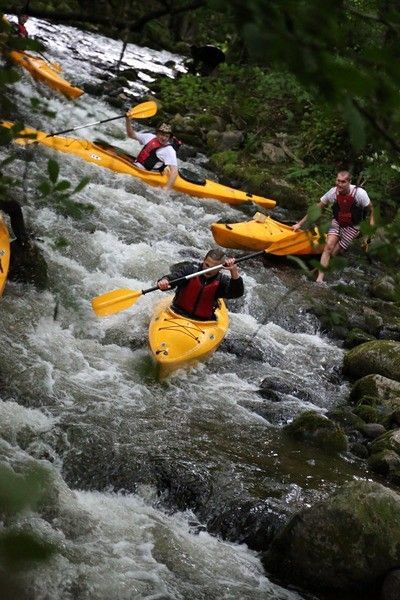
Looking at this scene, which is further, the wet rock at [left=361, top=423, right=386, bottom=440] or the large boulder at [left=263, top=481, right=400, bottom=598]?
the wet rock at [left=361, top=423, right=386, bottom=440]

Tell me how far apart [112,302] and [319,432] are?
70.6 inches

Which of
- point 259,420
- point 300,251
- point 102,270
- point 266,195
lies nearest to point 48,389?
point 259,420

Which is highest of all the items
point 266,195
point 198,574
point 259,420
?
point 198,574

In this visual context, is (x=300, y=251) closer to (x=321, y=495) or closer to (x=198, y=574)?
(x=321, y=495)

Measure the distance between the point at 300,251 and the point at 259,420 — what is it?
3588 millimetres

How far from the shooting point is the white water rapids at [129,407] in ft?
11.7

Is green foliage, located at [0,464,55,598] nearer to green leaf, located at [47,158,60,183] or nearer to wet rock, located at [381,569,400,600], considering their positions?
green leaf, located at [47,158,60,183]

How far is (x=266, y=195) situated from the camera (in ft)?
35.0

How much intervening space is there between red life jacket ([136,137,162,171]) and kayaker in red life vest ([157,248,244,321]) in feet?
10.4

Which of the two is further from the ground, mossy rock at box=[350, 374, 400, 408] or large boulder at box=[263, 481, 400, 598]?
large boulder at box=[263, 481, 400, 598]

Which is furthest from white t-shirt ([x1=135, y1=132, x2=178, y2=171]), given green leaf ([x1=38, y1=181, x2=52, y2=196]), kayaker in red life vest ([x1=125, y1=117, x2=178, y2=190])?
green leaf ([x1=38, y1=181, x2=52, y2=196])

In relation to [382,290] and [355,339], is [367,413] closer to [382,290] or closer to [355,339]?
[355,339]

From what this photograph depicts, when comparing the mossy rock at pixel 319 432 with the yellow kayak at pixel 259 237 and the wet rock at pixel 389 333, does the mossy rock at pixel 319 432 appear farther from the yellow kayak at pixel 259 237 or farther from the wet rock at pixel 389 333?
the yellow kayak at pixel 259 237

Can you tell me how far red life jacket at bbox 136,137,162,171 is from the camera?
8.97 metres
